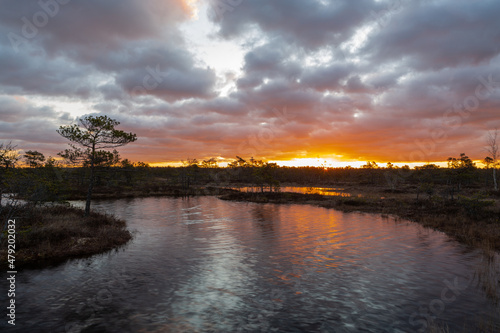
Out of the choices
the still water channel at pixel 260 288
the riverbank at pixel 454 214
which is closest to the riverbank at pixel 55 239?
the still water channel at pixel 260 288

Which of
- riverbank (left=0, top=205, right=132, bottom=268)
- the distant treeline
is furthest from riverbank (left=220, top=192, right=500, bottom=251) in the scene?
riverbank (left=0, top=205, right=132, bottom=268)

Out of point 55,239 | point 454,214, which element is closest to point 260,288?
point 55,239

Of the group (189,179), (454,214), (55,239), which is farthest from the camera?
(189,179)

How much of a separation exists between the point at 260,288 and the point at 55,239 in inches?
707

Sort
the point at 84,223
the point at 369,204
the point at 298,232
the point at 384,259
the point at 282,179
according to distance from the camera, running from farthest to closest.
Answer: the point at 282,179
the point at 369,204
the point at 298,232
the point at 84,223
the point at 384,259

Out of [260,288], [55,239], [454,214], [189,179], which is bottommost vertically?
[260,288]

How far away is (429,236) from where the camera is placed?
2723 centimetres

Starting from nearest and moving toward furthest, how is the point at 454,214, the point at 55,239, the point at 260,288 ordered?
1. the point at 260,288
2. the point at 55,239
3. the point at 454,214

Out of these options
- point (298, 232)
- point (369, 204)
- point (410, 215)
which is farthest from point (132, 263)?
point (369, 204)

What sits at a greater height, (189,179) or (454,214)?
(189,179)

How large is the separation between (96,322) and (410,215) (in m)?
40.7

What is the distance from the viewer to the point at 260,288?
14.7m

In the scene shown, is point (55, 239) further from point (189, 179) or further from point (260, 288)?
point (189, 179)

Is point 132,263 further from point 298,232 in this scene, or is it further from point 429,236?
point 429,236
